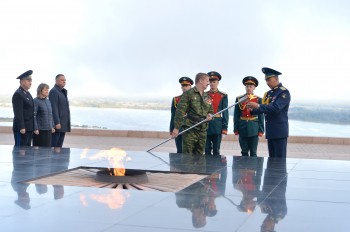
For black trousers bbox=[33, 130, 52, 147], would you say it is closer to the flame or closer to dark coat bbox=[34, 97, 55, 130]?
dark coat bbox=[34, 97, 55, 130]


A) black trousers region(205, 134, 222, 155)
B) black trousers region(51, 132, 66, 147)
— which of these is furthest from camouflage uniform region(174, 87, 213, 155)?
black trousers region(51, 132, 66, 147)

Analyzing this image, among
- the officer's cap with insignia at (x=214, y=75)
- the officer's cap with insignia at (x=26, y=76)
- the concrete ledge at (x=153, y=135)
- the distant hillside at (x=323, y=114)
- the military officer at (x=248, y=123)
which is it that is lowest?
the concrete ledge at (x=153, y=135)

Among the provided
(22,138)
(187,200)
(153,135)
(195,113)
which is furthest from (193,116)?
(153,135)

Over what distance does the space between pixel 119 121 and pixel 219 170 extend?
60.9 feet

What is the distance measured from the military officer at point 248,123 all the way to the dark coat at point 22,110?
3.15 meters

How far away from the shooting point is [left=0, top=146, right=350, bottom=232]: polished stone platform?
4.41m

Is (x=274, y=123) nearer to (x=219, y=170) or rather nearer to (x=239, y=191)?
(x=219, y=170)

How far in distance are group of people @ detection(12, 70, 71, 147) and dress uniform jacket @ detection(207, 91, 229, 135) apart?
250 cm

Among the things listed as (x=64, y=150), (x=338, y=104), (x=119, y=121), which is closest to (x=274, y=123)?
(x=64, y=150)

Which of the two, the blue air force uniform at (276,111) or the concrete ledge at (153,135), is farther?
the concrete ledge at (153,135)

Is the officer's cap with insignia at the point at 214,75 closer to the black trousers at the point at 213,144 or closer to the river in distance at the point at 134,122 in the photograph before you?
the black trousers at the point at 213,144

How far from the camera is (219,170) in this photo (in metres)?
7.68

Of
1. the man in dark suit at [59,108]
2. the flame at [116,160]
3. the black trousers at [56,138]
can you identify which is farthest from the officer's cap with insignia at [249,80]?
the black trousers at [56,138]

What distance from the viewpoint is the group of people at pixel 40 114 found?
10.0m
